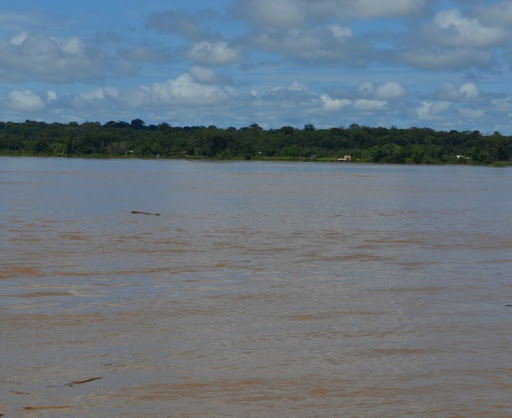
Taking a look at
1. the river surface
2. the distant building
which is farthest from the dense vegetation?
the river surface

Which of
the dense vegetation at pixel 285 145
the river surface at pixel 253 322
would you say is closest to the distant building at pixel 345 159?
the dense vegetation at pixel 285 145

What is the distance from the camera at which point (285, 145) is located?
154250mm

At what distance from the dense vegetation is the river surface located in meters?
119

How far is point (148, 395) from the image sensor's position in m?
7.22

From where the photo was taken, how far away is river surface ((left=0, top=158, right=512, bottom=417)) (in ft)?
23.7

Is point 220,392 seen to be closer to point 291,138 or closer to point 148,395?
point 148,395

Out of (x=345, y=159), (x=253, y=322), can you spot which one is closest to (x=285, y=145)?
(x=345, y=159)

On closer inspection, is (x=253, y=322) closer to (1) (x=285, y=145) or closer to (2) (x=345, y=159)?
(2) (x=345, y=159)

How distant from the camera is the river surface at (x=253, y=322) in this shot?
723 cm

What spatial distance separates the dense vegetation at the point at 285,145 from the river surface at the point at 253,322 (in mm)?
119008

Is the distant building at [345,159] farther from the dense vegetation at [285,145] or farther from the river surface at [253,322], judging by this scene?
the river surface at [253,322]

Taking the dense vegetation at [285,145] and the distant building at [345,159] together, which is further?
the distant building at [345,159]

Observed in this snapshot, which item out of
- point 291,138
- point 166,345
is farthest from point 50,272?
point 291,138

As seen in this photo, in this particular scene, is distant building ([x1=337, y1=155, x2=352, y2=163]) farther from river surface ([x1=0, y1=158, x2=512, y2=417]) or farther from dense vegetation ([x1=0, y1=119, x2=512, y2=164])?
river surface ([x1=0, y1=158, x2=512, y2=417])
